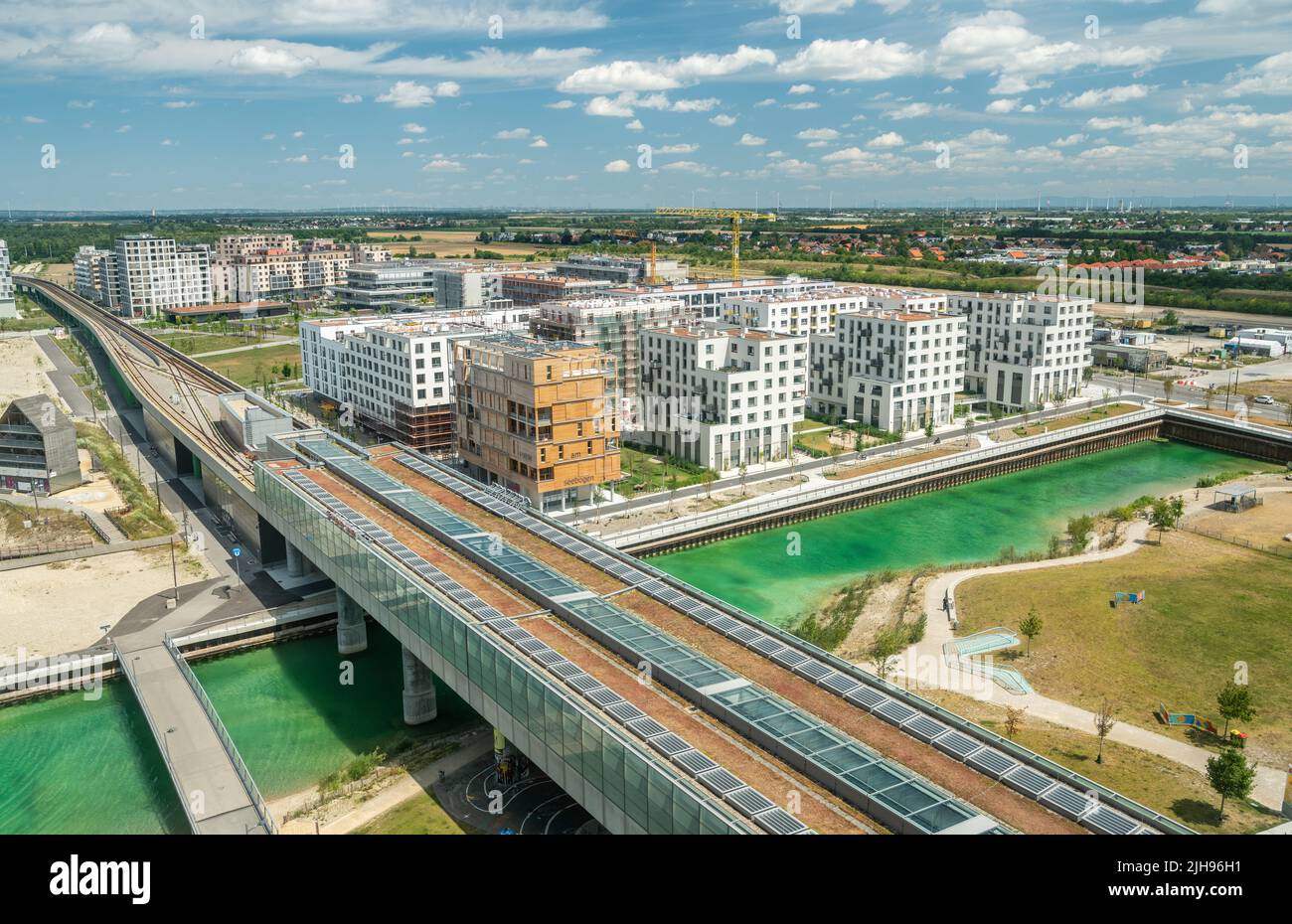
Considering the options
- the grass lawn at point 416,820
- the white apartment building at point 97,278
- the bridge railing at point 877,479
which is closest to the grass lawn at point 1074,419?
the bridge railing at point 877,479

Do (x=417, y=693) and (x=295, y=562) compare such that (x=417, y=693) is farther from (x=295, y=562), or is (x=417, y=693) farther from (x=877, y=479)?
(x=877, y=479)

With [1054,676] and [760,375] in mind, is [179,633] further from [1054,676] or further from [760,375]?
[760,375]

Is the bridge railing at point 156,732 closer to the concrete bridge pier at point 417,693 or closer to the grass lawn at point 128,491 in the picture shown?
the concrete bridge pier at point 417,693

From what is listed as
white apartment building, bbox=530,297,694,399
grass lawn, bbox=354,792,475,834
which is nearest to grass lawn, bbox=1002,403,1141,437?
white apartment building, bbox=530,297,694,399

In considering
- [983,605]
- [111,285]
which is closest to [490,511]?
[983,605]

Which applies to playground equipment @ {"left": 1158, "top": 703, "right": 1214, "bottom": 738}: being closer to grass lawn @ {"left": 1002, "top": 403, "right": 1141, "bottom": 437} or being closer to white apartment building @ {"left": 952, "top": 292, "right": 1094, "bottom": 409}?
grass lawn @ {"left": 1002, "top": 403, "right": 1141, "bottom": 437}

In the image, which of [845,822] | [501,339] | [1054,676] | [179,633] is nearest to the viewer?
[845,822]
